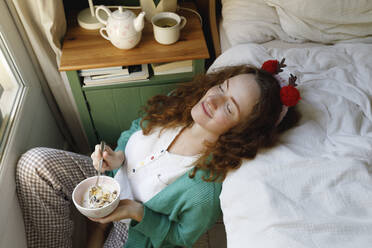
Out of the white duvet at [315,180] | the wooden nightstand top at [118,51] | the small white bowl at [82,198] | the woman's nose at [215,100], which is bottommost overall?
the small white bowl at [82,198]

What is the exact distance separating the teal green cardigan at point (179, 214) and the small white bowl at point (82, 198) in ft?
0.50

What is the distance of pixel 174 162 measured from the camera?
1.02 meters

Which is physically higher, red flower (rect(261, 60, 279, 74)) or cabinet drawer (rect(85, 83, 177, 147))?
red flower (rect(261, 60, 279, 74))

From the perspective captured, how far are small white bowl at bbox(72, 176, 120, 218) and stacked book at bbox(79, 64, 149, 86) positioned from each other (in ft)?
1.70

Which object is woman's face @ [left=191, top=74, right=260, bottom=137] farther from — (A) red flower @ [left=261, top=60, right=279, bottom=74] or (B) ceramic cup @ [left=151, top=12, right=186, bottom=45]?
(B) ceramic cup @ [left=151, top=12, right=186, bottom=45]

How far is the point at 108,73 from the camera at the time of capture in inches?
50.0

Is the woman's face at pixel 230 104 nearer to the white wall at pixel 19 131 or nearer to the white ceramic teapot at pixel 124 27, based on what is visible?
the white ceramic teapot at pixel 124 27

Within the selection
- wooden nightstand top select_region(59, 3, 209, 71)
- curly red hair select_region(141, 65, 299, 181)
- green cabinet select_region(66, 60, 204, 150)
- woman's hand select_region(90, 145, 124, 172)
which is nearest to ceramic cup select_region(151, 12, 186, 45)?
wooden nightstand top select_region(59, 3, 209, 71)

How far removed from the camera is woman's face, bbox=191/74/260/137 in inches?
35.0

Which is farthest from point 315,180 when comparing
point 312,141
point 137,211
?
point 137,211

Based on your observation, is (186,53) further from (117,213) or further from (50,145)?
(50,145)

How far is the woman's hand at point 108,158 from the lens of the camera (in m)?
1.04

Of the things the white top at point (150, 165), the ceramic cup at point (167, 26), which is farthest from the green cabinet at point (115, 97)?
the white top at point (150, 165)

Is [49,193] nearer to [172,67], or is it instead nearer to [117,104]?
[117,104]
